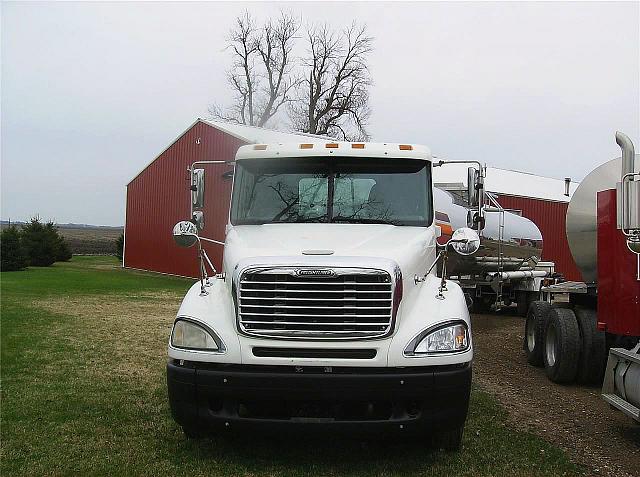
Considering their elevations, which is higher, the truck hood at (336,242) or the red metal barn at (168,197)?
the red metal barn at (168,197)

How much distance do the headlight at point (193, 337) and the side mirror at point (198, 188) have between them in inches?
75.9

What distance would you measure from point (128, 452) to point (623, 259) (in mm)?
4810

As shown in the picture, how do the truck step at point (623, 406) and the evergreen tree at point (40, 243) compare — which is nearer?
the truck step at point (623, 406)

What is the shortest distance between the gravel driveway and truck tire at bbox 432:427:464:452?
0.98 metres

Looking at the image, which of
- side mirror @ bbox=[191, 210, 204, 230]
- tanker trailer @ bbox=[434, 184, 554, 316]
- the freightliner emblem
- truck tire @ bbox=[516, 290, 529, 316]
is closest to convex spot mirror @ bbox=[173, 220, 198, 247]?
side mirror @ bbox=[191, 210, 204, 230]

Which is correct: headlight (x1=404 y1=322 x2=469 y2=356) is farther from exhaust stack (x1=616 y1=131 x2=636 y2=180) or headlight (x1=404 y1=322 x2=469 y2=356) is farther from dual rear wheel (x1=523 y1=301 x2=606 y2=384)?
dual rear wheel (x1=523 y1=301 x2=606 y2=384)

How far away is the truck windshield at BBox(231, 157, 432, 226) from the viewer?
611 cm

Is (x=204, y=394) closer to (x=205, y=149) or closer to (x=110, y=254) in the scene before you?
(x=205, y=149)

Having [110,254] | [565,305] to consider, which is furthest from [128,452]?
[110,254]

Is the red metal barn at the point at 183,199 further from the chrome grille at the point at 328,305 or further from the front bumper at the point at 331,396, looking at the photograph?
the front bumper at the point at 331,396

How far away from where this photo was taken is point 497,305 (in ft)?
52.1

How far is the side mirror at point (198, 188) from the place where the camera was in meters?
6.71

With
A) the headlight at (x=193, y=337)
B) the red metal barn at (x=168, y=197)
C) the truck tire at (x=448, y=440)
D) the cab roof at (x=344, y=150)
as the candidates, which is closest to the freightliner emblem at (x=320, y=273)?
the headlight at (x=193, y=337)

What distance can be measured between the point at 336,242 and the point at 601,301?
10.8 ft
